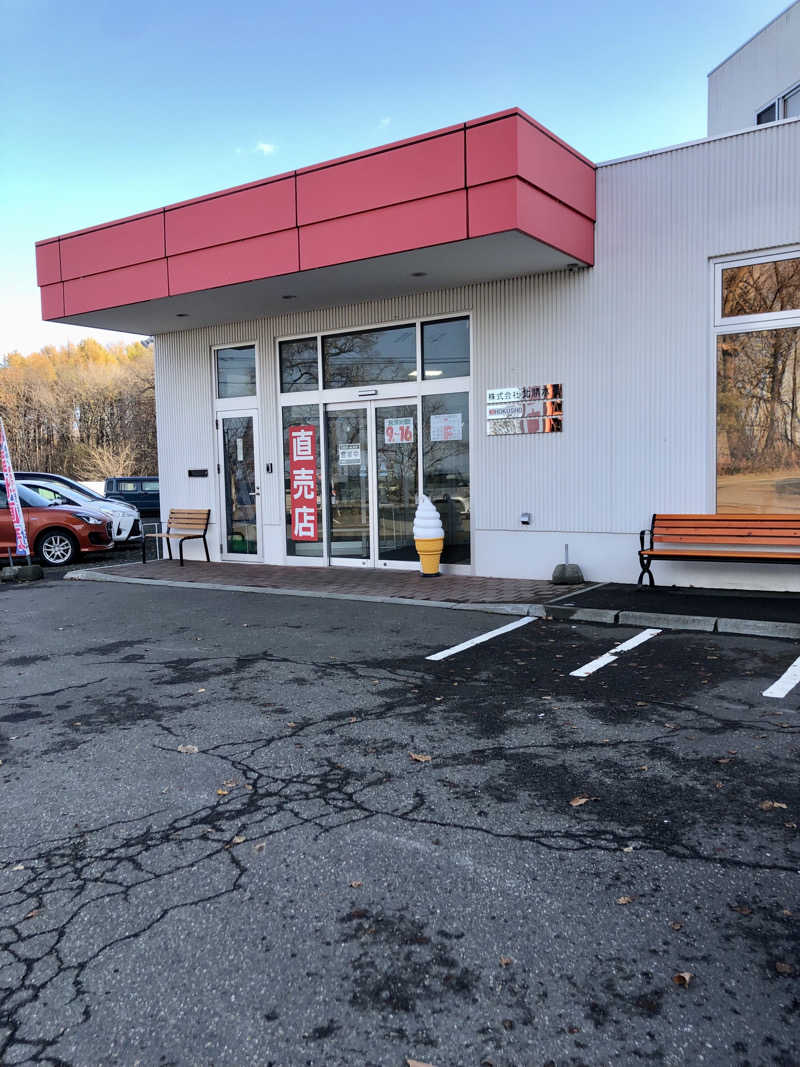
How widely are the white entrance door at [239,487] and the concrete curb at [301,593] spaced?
6.72ft

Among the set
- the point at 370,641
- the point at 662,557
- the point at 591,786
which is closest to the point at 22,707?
the point at 370,641

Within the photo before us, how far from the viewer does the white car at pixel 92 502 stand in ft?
49.3

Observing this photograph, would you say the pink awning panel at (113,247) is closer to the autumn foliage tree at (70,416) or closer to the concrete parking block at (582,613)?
the concrete parking block at (582,613)

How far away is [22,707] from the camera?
534 centimetres

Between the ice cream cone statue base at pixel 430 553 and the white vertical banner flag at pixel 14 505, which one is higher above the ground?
the white vertical banner flag at pixel 14 505

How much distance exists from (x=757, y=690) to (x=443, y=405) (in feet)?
21.2

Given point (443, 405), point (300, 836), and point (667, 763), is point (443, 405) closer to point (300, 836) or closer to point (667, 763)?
point (667, 763)

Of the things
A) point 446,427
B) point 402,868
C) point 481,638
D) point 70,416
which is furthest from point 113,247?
point 70,416

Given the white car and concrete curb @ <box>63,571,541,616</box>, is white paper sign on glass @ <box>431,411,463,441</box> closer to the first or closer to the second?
concrete curb @ <box>63,571,541,616</box>

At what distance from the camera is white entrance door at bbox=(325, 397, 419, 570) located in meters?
11.2

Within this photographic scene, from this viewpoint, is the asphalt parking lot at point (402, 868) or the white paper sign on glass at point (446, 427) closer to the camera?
the asphalt parking lot at point (402, 868)

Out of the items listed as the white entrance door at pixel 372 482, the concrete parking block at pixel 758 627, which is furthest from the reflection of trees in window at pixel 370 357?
the concrete parking block at pixel 758 627

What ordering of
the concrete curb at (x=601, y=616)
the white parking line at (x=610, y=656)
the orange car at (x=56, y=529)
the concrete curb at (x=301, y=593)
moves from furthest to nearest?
the orange car at (x=56, y=529), the concrete curb at (x=301, y=593), the concrete curb at (x=601, y=616), the white parking line at (x=610, y=656)

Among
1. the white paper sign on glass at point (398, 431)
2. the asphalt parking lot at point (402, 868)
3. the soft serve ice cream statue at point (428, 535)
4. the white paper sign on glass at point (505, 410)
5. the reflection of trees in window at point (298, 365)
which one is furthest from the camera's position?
the reflection of trees in window at point (298, 365)
